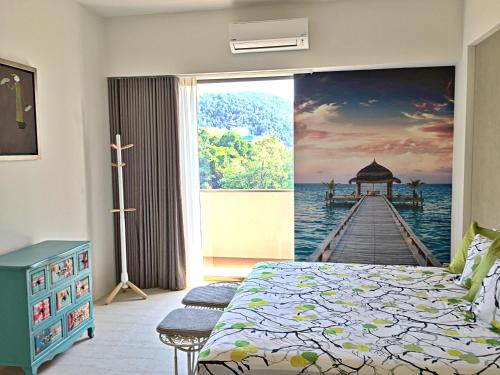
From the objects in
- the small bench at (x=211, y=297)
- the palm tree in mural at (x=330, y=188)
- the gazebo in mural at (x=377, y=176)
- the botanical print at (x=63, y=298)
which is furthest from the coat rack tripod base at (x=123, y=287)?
the gazebo in mural at (x=377, y=176)

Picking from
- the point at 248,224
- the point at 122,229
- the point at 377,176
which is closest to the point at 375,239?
the point at 377,176

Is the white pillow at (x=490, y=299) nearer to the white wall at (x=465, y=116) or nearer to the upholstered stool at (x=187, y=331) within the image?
the upholstered stool at (x=187, y=331)

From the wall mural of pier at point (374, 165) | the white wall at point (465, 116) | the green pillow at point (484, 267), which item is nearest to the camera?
the green pillow at point (484, 267)

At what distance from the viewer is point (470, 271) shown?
2.77 metres

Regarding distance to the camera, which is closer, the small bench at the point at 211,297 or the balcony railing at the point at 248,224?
the small bench at the point at 211,297

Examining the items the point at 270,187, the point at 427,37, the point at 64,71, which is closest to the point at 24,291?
the point at 64,71

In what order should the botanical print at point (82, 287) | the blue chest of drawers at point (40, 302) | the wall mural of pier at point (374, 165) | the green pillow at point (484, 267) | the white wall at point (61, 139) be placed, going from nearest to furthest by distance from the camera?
the green pillow at point (484, 267) < the blue chest of drawers at point (40, 302) < the white wall at point (61, 139) < the botanical print at point (82, 287) < the wall mural of pier at point (374, 165)

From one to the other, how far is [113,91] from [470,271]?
3.74m

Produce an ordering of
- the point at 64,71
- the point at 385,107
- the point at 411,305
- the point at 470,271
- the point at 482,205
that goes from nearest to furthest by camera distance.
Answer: the point at 411,305
the point at 470,271
the point at 482,205
the point at 64,71
the point at 385,107

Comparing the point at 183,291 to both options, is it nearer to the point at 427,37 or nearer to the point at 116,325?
the point at 116,325

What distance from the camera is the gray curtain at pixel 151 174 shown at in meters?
4.66

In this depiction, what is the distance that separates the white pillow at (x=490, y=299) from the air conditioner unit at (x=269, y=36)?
104 inches

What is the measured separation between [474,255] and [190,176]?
2.87 metres

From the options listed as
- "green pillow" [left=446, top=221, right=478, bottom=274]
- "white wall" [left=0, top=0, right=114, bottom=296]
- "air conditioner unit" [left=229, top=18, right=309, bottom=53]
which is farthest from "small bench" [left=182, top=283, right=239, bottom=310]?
"air conditioner unit" [left=229, top=18, right=309, bottom=53]
